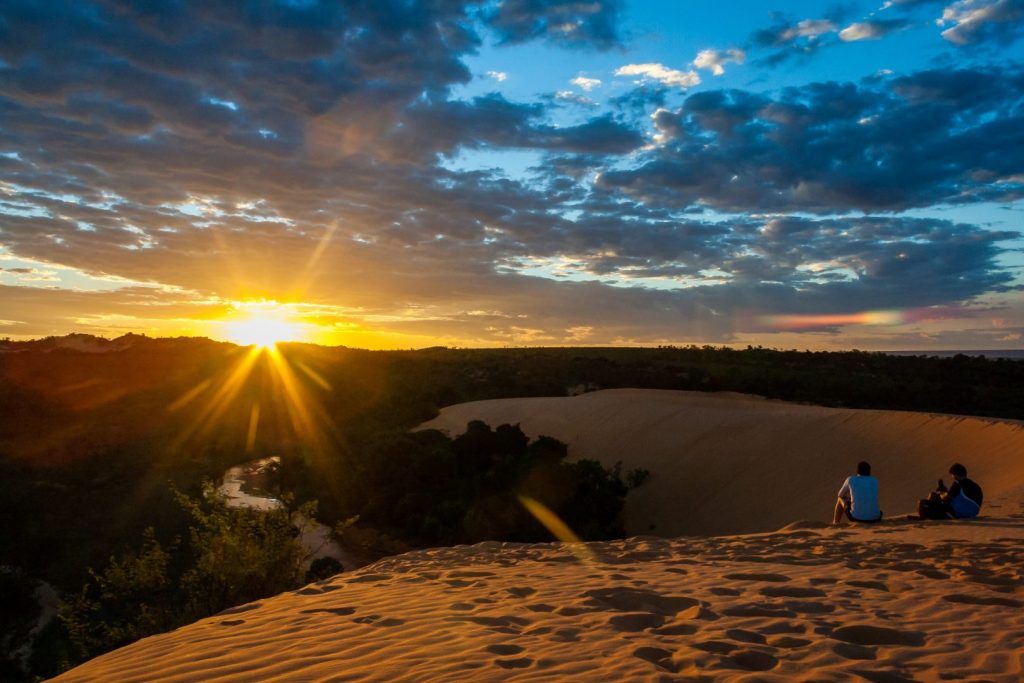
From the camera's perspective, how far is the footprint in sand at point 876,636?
488 centimetres

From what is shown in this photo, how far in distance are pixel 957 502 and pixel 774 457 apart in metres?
8.14

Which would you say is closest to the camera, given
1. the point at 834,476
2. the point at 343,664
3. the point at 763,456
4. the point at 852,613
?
the point at 343,664

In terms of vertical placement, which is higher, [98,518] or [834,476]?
[834,476]

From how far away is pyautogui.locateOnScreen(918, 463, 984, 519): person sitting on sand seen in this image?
1018cm

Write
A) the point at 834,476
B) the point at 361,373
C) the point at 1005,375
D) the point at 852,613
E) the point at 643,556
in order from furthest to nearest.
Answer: the point at 361,373 < the point at 1005,375 < the point at 834,476 < the point at 643,556 < the point at 852,613

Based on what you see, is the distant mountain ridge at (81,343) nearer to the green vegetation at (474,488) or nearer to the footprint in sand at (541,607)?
the green vegetation at (474,488)

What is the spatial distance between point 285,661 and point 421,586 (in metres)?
2.84

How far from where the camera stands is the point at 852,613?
5551mm

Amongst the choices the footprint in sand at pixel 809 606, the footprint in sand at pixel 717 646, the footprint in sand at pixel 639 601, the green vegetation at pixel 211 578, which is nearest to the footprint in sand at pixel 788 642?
the footprint in sand at pixel 717 646

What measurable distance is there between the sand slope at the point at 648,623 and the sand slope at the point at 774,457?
5397 millimetres

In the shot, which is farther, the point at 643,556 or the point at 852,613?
the point at 643,556

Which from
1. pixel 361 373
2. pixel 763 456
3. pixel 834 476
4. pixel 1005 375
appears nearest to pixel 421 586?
pixel 834 476

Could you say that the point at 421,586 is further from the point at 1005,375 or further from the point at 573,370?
the point at 1005,375

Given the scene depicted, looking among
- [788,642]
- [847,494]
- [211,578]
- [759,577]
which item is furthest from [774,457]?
[788,642]
